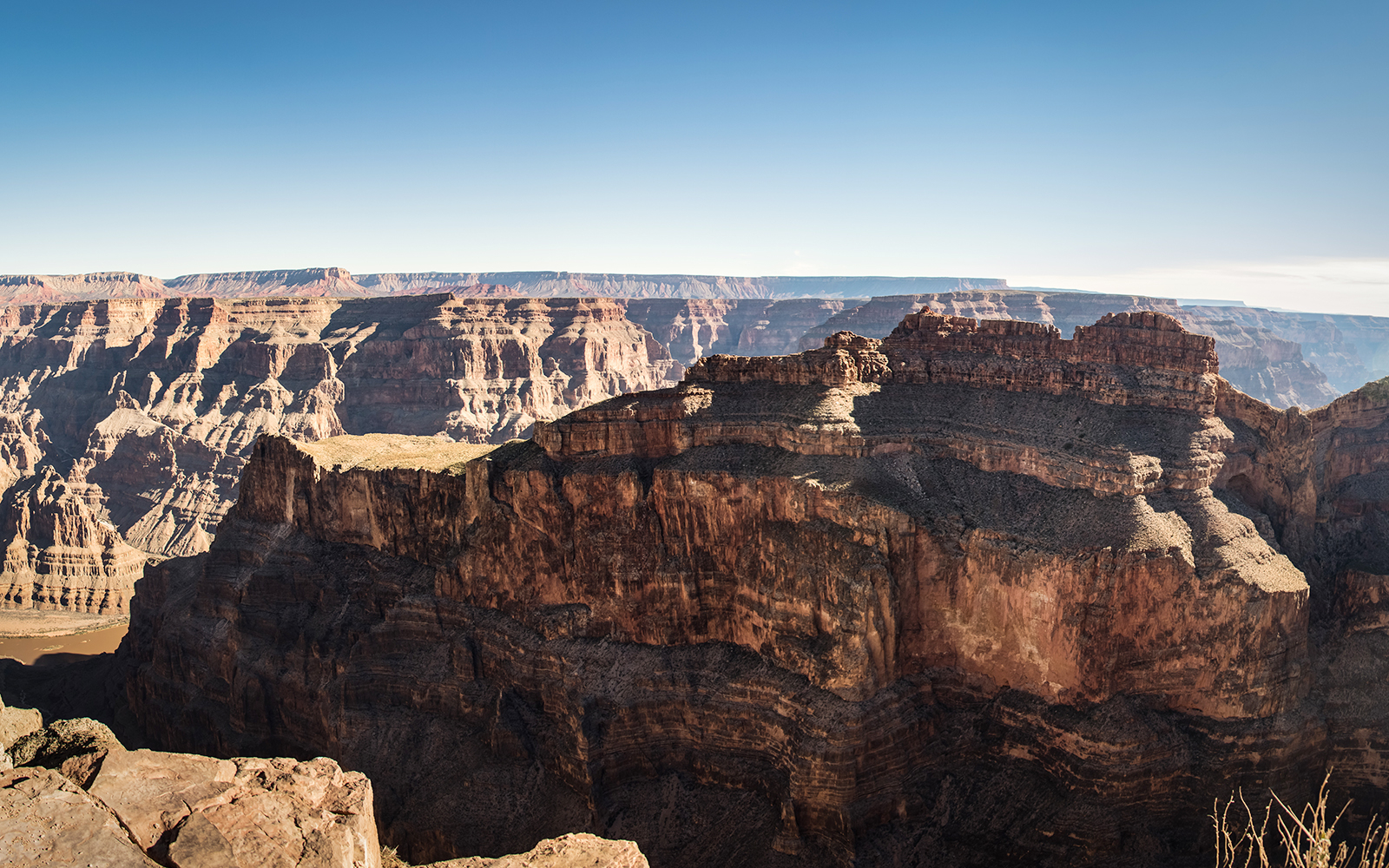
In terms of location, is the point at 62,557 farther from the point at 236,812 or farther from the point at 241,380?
the point at 236,812

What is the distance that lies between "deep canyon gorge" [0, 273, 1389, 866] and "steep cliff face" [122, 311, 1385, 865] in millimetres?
168

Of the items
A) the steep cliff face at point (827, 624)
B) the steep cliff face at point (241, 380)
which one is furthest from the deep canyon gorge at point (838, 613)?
the steep cliff face at point (241, 380)

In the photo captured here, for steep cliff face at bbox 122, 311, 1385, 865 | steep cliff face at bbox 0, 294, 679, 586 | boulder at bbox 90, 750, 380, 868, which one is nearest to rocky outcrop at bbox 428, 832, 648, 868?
boulder at bbox 90, 750, 380, 868

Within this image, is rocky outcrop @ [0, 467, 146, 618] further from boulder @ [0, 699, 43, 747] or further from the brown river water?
boulder @ [0, 699, 43, 747]

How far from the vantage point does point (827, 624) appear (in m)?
42.9

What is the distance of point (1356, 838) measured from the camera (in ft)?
124

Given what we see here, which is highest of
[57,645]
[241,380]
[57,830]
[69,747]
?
[57,830]

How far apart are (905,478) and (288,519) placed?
42.3 meters

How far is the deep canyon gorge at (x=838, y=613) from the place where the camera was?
39.7 metres

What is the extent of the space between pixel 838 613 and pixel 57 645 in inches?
2921

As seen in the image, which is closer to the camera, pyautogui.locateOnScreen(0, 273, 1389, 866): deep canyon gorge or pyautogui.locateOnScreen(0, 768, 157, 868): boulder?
pyautogui.locateOnScreen(0, 768, 157, 868): boulder

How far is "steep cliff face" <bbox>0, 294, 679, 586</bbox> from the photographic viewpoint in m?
129

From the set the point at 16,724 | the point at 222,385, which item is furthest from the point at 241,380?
the point at 16,724

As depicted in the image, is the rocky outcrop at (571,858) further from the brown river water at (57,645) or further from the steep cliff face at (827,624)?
the brown river water at (57,645)
